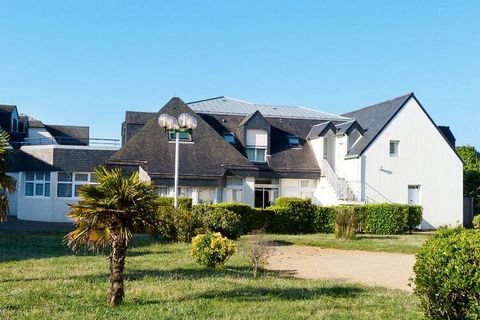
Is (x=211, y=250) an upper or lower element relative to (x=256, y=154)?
lower

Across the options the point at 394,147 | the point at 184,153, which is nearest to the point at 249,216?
the point at 184,153

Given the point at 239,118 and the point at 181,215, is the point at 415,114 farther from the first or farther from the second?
the point at 181,215

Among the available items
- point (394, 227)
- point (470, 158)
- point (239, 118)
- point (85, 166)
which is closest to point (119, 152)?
point (85, 166)

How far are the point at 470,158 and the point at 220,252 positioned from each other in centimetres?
3968

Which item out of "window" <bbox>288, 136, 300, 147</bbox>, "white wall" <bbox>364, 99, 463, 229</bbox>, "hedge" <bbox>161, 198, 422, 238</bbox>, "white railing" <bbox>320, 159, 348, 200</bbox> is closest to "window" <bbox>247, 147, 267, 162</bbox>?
"window" <bbox>288, 136, 300, 147</bbox>

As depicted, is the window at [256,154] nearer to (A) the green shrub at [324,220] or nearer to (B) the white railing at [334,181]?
(B) the white railing at [334,181]

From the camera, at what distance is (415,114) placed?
35.1 m

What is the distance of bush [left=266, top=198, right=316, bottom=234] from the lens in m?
26.4

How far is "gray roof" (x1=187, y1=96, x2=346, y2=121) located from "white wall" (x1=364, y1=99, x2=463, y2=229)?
6.02m

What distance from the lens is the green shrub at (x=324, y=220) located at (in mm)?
27562

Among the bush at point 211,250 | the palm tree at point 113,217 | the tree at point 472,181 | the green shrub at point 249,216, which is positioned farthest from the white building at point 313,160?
the palm tree at point 113,217

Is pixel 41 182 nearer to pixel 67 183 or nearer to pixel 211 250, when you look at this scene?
pixel 67 183

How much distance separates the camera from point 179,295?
9.51m

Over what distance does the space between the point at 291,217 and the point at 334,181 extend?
27.0ft
